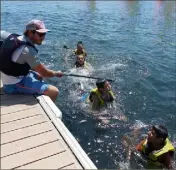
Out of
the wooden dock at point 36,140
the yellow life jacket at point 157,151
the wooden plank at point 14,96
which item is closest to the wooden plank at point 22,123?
the wooden dock at point 36,140

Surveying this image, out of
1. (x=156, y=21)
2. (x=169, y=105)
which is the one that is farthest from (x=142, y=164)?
(x=156, y=21)

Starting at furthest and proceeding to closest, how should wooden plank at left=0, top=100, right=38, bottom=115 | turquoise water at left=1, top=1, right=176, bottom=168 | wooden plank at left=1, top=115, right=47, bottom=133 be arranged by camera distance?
turquoise water at left=1, top=1, right=176, bottom=168 < wooden plank at left=0, top=100, right=38, bottom=115 < wooden plank at left=1, top=115, right=47, bottom=133

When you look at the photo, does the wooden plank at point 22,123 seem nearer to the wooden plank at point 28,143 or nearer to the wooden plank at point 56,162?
the wooden plank at point 28,143

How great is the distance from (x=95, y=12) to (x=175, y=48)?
13033mm

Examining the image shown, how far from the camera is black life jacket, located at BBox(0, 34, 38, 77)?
665 centimetres

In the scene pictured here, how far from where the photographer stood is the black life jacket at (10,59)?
21.8 ft

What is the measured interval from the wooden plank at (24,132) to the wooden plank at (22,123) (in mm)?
124

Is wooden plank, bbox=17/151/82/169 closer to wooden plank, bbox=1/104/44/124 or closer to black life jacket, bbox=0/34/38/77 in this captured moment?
wooden plank, bbox=1/104/44/124

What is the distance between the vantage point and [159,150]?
261 inches

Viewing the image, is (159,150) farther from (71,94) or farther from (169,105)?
(71,94)

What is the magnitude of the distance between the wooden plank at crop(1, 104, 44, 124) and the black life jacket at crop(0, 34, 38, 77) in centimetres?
100

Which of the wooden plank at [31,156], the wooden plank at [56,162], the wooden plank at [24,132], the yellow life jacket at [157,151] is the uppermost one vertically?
the wooden plank at [24,132]

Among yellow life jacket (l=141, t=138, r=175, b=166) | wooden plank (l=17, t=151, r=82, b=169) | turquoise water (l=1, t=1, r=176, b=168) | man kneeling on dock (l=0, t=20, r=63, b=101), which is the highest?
man kneeling on dock (l=0, t=20, r=63, b=101)

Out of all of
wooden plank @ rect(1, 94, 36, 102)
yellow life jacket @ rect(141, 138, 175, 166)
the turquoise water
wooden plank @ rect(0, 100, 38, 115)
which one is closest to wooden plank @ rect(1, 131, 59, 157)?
wooden plank @ rect(0, 100, 38, 115)
